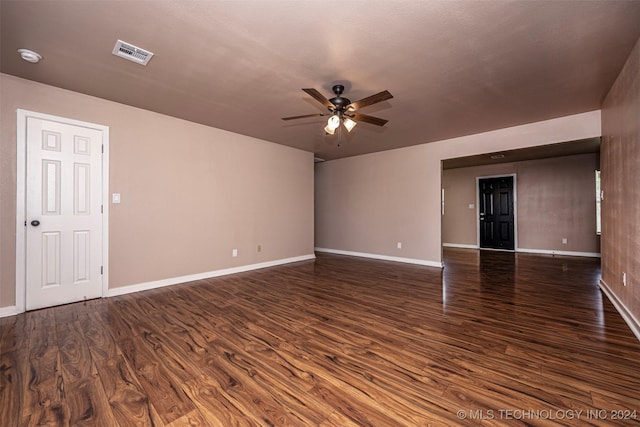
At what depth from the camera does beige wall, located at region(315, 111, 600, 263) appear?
4570mm

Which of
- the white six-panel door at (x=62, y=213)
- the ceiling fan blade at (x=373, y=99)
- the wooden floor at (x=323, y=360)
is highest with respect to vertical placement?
the ceiling fan blade at (x=373, y=99)

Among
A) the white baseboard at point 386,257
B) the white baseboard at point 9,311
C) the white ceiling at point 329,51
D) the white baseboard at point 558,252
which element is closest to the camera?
the white ceiling at point 329,51

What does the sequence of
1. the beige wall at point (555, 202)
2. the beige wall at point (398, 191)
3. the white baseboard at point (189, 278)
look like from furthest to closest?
the beige wall at point (555, 202) < the beige wall at point (398, 191) < the white baseboard at point (189, 278)

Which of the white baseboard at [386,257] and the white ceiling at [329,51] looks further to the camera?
the white baseboard at [386,257]

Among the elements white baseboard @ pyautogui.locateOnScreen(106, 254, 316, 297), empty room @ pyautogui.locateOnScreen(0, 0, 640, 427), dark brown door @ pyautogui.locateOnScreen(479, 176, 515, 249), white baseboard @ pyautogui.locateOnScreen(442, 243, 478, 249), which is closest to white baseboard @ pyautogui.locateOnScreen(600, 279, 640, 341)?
empty room @ pyautogui.locateOnScreen(0, 0, 640, 427)

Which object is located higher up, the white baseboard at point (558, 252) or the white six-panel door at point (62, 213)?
the white six-panel door at point (62, 213)

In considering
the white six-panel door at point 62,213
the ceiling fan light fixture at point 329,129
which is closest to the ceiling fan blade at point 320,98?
the ceiling fan light fixture at point 329,129

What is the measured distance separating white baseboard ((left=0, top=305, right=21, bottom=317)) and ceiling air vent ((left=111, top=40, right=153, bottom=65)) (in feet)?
9.41

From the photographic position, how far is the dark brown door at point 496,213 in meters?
7.56

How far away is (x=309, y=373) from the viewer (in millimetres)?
1886

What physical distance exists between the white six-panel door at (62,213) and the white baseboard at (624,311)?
5.65 metres

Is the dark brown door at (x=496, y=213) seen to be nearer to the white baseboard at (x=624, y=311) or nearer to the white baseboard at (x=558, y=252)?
the white baseboard at (x=558, y=252)

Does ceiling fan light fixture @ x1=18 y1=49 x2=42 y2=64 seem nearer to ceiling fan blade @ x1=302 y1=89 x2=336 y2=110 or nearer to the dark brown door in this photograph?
ceiling fan blade @ x1=302 y1=89 x2=336 y2=110

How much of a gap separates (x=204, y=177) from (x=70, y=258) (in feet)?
6.60
